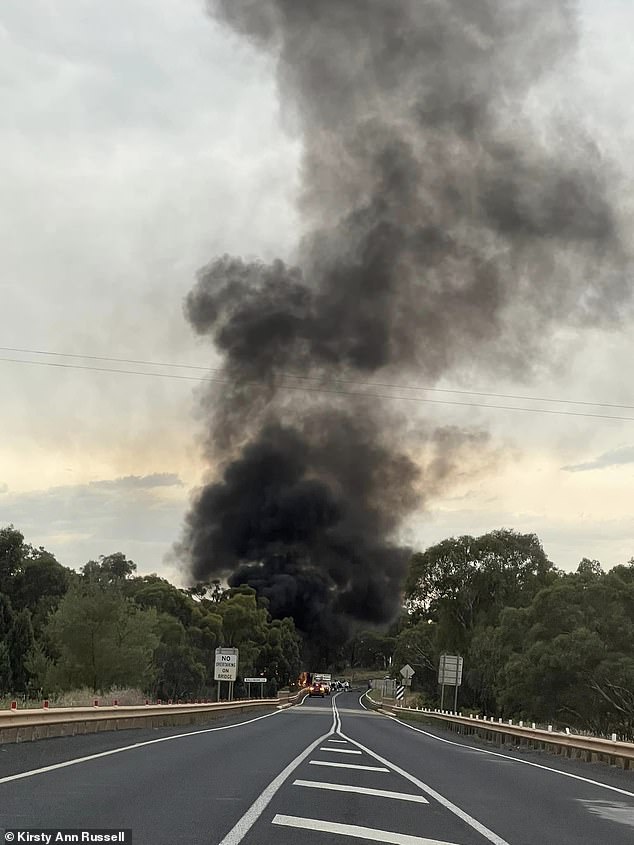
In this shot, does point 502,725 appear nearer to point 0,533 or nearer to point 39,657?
point 39,657

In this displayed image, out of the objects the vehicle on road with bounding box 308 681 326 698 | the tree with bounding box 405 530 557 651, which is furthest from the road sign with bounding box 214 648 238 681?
the vehicle on road with bounding box 308 681 326 698

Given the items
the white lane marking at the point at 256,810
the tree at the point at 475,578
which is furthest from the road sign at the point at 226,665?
the white lane marking at the point at 256,810

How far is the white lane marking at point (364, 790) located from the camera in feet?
41.4

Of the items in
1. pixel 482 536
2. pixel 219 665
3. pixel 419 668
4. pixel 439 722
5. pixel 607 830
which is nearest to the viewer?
pixel 607 830

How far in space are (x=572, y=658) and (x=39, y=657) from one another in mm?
34712

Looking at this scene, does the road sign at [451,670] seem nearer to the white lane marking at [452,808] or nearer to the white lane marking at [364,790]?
the white lane marking at [452,808]

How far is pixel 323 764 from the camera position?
1761 centimetres

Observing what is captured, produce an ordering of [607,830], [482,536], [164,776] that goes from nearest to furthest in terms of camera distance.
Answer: [607,830]
[164,776]
[482,536]

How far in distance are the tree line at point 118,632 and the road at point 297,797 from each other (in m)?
43.1

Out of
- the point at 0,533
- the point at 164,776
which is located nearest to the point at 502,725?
the point at 164,776

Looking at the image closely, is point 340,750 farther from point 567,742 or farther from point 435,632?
point 435,632

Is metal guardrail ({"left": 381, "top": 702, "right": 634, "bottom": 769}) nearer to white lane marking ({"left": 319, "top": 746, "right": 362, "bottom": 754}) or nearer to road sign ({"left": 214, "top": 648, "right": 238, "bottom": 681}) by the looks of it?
white lane marking ({"left": 319, "top": 746, "right": 362, "bottom": 754})

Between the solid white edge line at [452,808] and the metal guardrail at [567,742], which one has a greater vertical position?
the solid white edge line at [452,808]

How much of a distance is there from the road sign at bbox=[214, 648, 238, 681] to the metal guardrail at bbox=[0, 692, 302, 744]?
25.6 meters
